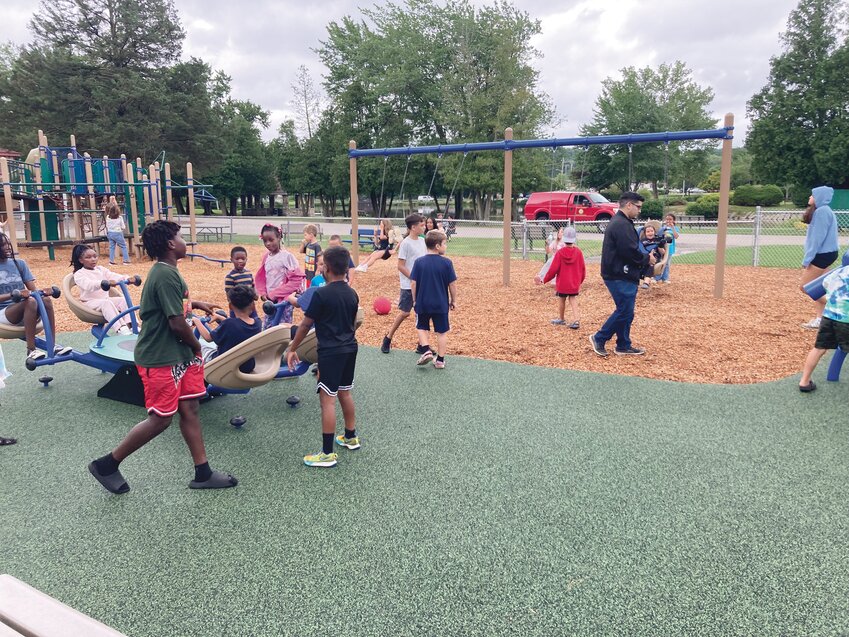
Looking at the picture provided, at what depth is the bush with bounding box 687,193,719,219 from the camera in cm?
3463

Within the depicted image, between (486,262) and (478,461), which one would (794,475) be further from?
(486,262)

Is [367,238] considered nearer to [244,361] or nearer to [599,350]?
[599,350]

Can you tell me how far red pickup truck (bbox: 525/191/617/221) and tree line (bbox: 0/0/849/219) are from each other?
74.2 inches

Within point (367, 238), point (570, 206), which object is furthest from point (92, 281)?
point (570, 206)

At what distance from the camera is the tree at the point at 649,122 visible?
4106cm

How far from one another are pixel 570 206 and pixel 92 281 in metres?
25.4

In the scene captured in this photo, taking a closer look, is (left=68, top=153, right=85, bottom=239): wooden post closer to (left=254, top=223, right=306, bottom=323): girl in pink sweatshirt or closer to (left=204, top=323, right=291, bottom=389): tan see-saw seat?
(left=254, top=223, right=306, bottom=323): girl in pink sweatshirt

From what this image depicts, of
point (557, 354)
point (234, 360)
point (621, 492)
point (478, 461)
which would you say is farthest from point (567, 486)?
point (557, 354)

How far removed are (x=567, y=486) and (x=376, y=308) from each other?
20.3ft

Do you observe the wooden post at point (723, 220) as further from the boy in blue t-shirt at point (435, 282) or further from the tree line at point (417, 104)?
the tree line at point (417, 104)

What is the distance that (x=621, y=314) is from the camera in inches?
271

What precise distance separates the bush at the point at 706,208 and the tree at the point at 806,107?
7.27 metres

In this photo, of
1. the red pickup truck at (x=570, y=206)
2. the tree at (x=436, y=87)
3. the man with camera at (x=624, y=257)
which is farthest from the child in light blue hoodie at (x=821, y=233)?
the tree at (x=436, y=87)

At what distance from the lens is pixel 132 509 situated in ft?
11.5
